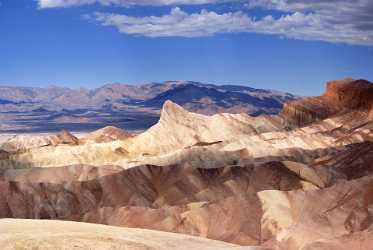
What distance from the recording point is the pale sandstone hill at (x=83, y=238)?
1540 inches

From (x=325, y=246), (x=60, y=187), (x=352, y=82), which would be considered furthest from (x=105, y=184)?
(x=352, y=82)

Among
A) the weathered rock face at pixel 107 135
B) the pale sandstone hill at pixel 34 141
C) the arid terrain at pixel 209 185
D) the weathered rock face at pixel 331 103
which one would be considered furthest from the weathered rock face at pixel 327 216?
the pale sandstone hill at pixel 34 141

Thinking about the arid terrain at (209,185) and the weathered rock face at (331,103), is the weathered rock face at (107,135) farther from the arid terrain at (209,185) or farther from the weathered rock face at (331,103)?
the weathered rock face at (331,103)

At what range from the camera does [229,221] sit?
61219 millimetres

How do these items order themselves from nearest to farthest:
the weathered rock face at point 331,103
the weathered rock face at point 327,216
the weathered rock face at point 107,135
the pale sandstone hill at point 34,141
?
the weathered rock face at point 327,216, the weathered rock face at point 331,103, the pale sandstone hill at point 34,141, the weathered rock face at point 107,135

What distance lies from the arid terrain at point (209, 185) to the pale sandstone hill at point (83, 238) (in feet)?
0.29

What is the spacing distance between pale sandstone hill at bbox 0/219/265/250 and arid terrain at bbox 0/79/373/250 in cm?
9

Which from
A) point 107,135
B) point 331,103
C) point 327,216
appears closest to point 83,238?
point 327,216

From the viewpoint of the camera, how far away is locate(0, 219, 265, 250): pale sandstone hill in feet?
128

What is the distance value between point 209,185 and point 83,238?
4366 centimetres

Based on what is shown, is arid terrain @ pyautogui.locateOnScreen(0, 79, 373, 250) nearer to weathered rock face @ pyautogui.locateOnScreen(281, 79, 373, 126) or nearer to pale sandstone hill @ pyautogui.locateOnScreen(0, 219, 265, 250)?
pale sandstone hill @ pyautogui.locateOnScreen(0, 219, 265, 250)

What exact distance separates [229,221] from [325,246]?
1514 centimetres

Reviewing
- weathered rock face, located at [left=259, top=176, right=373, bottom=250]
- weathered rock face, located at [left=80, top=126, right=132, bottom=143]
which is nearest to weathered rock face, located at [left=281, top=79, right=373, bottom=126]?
weathered rock face, located at [left=80, top=126, right=132, bottom=143]

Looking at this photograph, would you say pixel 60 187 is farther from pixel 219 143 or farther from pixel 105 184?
pixel 219 143
